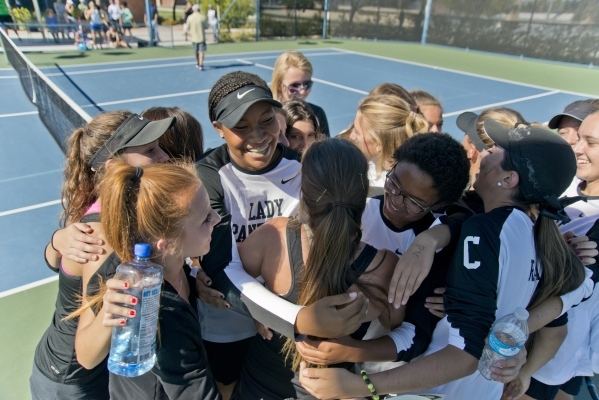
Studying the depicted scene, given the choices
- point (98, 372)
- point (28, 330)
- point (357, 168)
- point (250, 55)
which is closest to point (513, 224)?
point (357, 168)

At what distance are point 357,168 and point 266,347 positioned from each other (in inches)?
38.3

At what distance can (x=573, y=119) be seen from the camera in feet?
10.9

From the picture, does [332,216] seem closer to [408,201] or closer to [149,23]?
[408,201]

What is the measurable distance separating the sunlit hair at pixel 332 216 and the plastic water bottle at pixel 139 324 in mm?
600

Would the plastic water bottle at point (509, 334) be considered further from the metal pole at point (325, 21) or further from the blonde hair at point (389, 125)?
the metal pole at point (325, 21)

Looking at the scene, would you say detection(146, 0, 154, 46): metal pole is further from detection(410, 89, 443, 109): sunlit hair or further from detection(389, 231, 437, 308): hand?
detection(389, 231, 437, 308): hand

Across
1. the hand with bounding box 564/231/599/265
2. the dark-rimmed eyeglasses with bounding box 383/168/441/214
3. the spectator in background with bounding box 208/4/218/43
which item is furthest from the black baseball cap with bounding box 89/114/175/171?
the spectator in background with bounding box 208/4/218/43

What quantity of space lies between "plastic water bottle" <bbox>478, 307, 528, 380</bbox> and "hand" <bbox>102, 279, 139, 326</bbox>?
1.49 meters

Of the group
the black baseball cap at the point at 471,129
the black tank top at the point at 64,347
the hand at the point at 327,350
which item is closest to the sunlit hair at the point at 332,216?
the hand at the point at 327,350

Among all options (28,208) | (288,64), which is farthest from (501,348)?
(28,208)

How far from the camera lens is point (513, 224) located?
6.01ft

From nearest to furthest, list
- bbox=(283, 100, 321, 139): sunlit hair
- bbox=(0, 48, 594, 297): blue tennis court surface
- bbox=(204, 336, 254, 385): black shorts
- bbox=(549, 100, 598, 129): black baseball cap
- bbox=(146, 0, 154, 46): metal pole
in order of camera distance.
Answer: bbox=(204, 336, 254, 385): black shorts
bbox=(549, 100, 598, 129): black baseball cap
bbox=(283, 100, 321, 139): sunlit hair
bbox=(0, 48, 594, 297): blue tennis court surface
bbox=(146, 0, 154, 46): metal pole

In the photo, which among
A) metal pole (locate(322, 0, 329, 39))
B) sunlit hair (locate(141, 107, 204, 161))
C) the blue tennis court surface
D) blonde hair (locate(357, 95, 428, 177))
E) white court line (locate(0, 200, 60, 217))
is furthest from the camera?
metal pole (locate(322, 0, 329, 39))

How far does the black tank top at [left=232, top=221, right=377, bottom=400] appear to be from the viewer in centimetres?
180
